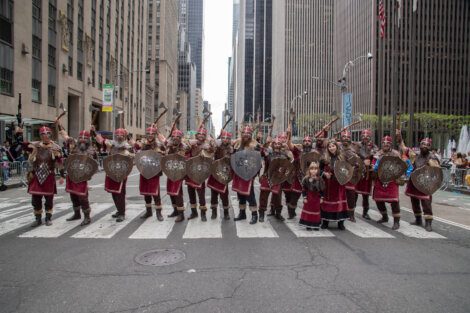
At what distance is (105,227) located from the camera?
294 inches

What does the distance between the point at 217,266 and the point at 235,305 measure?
1.21 metres

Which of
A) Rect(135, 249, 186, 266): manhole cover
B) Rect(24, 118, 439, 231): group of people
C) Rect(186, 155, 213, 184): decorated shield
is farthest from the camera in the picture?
Rect(186, 155, 213, 184): decorated shield

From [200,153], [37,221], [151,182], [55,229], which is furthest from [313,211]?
[37,221]

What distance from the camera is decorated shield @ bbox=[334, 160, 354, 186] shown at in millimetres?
7316

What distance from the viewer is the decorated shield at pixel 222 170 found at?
8211 mm

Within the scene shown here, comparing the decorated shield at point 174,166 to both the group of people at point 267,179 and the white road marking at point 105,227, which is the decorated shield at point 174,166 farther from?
the white road marking at point 105,227

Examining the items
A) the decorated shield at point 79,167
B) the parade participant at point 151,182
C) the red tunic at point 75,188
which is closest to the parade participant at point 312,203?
the parade participant at point 151,182

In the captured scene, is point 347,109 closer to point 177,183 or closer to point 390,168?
point 390,168

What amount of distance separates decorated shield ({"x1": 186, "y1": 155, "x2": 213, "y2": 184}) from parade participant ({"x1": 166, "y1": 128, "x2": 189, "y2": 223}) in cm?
34

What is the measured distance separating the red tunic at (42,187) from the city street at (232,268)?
0.70 meters

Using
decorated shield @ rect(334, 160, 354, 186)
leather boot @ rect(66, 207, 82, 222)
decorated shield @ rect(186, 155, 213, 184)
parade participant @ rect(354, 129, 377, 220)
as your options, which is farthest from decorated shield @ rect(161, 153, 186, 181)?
parade participant @ rect(354, 129, 377, 220)

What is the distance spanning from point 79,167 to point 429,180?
728 centimetres

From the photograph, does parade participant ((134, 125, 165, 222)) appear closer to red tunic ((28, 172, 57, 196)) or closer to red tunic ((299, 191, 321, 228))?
red tunic ((28, 172, 57, 196))

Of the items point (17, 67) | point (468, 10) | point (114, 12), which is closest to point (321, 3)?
point (468, 10)
